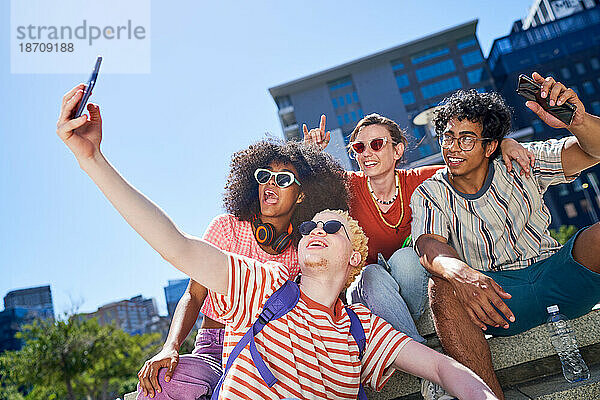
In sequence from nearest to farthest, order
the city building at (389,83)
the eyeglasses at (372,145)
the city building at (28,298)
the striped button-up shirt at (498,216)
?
the striped button-up shirt at (498,216), the eyeglasses at (372,145), the city building at (389,83), the city building at (28,298)

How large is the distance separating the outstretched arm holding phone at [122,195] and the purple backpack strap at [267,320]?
1.26 ft

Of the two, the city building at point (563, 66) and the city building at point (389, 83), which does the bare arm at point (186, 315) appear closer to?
the city building at point (563, 66)

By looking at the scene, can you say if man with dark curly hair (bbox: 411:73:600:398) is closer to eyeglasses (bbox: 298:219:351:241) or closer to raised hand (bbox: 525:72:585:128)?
raised hand (bbox: 525:72:585:128)

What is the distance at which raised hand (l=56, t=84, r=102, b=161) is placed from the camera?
181 cm

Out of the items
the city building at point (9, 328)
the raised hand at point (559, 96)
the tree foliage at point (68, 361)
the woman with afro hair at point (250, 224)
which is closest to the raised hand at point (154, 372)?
the woman with afro hair at point (250, 224)

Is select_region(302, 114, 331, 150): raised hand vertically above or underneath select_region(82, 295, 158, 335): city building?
underneath

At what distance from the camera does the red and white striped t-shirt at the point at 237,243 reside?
9.75 feet

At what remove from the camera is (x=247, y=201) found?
355 cm

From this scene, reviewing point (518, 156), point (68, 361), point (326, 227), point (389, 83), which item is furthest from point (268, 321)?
point (389, 83)

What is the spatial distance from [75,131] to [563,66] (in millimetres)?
54311

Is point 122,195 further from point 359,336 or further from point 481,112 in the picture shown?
point 481,112

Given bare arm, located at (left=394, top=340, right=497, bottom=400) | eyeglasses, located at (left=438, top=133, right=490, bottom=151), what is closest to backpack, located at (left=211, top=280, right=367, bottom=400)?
bare arm, located at (left=394, top=340, right=497, bottom=400)

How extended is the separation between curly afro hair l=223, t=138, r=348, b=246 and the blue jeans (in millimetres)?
703

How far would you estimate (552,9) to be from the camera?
5312cm
